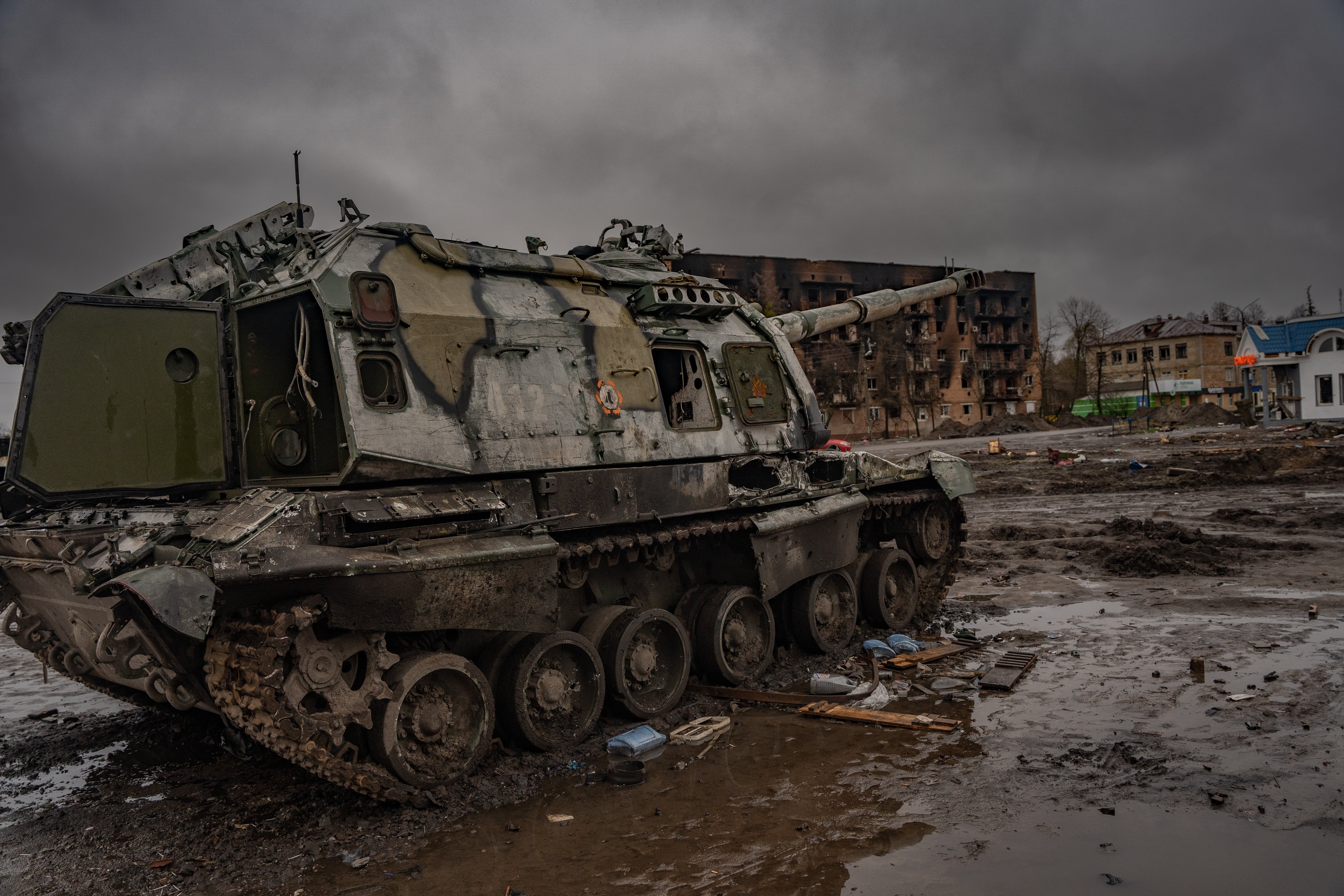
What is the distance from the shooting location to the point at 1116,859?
15.5 feet

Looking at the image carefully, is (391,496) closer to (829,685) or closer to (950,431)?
(829,685)

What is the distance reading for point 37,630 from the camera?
713 centimetres

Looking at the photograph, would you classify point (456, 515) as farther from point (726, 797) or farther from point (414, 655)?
point (726, 797)

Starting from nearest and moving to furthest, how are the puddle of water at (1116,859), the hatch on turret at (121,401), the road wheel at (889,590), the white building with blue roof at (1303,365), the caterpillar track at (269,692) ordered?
the puddle of water at (1116,859)
the caterpillar track at (269,692)
the hatch on turret at (121,401)
the road wheel at (889,590)
the white building with blue roof at (1303,365)

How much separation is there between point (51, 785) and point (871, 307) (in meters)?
9.09

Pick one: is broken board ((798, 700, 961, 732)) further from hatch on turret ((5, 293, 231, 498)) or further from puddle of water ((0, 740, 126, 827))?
puddle of water ((0, 740, 126, 827))

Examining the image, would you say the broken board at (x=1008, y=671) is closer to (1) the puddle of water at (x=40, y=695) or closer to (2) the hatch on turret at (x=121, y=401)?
(2) the hatch on turret at (x=121, y=401)

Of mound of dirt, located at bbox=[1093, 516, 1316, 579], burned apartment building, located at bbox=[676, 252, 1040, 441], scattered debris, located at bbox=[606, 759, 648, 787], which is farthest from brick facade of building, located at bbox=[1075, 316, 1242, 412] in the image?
scattered debris, located at bbox=[606, 759, 648, 787]

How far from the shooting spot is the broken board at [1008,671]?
784 cm

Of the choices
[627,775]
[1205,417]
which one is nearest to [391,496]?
[627,775]

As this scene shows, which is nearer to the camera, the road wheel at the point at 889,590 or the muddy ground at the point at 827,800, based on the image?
the muddy ground at the point at 827,800

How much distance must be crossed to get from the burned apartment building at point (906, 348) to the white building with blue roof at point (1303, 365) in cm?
1446

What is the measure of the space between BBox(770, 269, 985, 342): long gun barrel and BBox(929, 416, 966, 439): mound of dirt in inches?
1523

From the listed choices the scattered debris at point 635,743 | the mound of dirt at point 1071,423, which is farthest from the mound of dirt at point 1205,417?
the scattered debris at point 635,743
